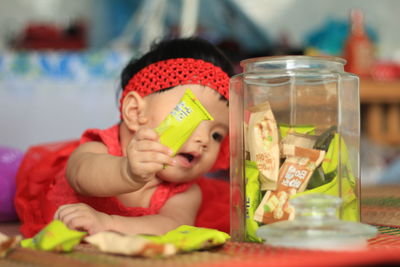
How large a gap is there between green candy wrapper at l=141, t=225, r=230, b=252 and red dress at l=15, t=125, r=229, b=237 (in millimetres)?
292

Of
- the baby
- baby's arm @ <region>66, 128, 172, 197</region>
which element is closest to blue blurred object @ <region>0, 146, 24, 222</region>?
the baby

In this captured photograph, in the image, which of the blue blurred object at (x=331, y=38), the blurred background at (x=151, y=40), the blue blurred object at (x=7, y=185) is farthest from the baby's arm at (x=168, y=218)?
the blue blurred object at (x=331, y=38)

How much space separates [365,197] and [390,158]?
120cm

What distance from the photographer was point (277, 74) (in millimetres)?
725

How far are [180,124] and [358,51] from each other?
1.90m

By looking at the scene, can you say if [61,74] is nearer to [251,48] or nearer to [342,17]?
[251,48]

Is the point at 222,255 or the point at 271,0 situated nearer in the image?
the point at 222,255

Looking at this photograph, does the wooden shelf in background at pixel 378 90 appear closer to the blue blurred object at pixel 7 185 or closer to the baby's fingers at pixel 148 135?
the blue blurred object at pixel 7 185

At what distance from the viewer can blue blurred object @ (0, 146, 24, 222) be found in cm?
128

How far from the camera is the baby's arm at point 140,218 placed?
2.48 feet

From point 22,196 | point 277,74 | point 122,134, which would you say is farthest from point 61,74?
point 277,74

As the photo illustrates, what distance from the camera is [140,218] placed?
0.87 m

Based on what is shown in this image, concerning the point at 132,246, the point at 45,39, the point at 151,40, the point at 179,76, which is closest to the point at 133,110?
the point at 179,76

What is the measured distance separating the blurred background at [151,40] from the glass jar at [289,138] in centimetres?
118
